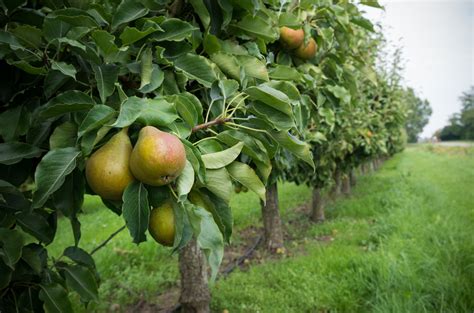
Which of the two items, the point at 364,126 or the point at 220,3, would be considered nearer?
the point at 220,3

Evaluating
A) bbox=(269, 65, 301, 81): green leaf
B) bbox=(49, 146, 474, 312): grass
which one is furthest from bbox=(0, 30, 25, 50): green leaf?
bbox=(49, 146, 474, 312): grass

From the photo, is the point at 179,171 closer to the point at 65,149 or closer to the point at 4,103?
the point at 65,149

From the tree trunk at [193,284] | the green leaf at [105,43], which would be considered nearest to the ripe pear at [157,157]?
the green leaf at [105,43]

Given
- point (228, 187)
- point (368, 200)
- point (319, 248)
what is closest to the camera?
point (228, 187)

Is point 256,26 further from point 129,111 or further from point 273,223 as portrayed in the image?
point 273,223

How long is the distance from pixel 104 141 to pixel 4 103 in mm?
548

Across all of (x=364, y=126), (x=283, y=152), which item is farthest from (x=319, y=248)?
(x=283, y=152)

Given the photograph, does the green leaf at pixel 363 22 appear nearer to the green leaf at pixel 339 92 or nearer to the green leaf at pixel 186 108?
the green leaf at pixel 339 92

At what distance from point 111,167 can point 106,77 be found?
258 millimetres

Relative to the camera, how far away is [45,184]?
83cm

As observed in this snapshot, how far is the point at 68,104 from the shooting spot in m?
0.87

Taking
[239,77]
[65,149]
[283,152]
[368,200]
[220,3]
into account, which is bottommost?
[368,200]

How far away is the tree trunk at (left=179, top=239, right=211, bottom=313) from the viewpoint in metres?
3.02

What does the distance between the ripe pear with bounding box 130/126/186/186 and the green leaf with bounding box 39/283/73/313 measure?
73 cm
